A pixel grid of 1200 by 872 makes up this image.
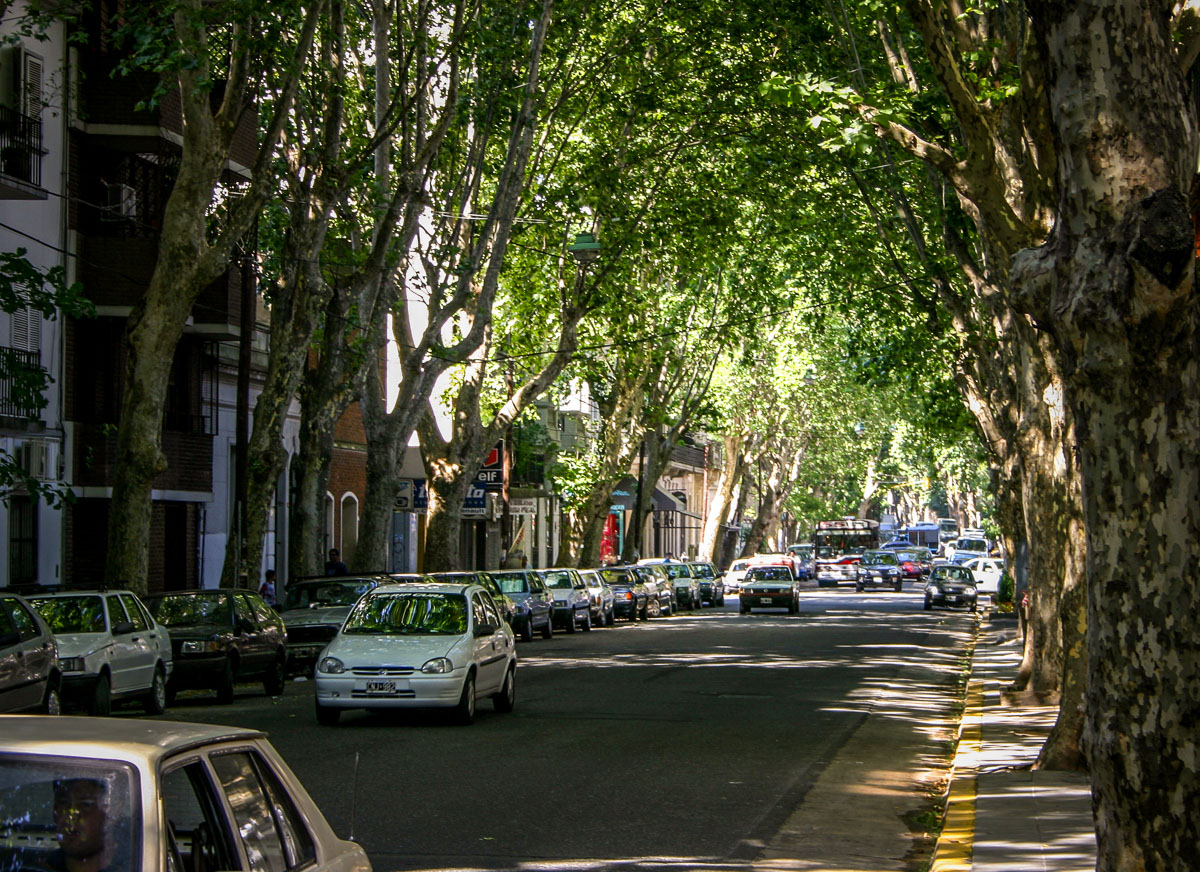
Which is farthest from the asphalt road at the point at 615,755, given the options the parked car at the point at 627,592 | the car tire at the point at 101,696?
the parked car at the point at 627,592

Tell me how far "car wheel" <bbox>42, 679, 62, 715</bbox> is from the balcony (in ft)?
38.2

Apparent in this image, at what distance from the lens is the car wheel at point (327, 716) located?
16859mm

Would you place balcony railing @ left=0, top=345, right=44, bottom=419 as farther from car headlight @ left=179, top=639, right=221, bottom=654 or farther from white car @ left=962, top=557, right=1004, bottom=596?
white car @ left=962, top=557, right=1004, bottom=596

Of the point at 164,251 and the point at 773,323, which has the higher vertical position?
the point at 773,323

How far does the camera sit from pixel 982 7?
16.4 m

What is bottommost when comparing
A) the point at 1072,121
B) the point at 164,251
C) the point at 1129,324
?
the point at 1129,324

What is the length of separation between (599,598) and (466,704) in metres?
25.4

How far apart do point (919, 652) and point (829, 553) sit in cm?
5959

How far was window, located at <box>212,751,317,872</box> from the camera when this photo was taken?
14.7 ft

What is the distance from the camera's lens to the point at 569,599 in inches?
1529

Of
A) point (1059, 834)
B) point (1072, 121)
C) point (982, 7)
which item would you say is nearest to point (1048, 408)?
point (982, 7)

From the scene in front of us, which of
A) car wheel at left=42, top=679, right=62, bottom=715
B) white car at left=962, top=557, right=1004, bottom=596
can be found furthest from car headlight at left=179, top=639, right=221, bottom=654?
white car at left=962, top=557, right=1004, bottom=596

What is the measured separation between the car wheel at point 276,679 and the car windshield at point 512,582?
13.9 meters

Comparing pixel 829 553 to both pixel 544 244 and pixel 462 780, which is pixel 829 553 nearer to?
pixel 544 244
